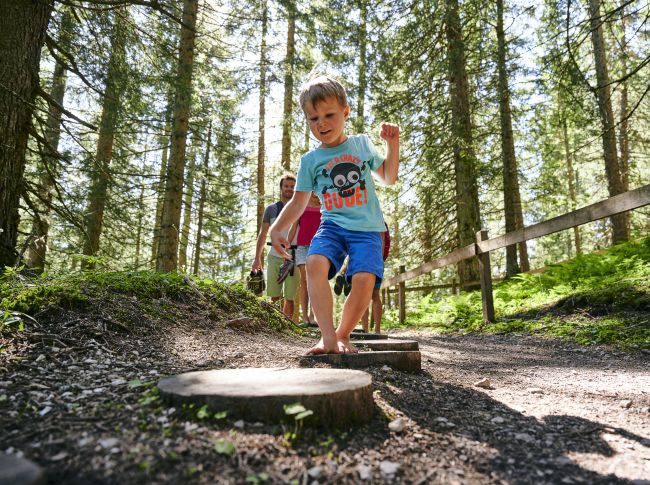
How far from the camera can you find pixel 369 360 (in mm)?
2773

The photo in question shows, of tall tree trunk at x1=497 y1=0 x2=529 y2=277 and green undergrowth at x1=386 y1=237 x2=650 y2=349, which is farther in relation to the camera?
tall tree trunk at x1=497 y1=0 x2=529 y2=277

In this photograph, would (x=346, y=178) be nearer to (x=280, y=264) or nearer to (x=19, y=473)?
(x=19, y=473)

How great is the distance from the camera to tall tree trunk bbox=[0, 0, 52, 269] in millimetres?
4258

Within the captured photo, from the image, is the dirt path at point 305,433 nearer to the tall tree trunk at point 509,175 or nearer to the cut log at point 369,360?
the cut log at point 369,360

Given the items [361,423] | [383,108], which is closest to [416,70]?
[383,108]

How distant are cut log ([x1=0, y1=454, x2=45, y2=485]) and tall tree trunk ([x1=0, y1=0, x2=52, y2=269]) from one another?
12.8 ft

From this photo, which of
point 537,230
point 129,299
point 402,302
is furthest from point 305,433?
point 402,302

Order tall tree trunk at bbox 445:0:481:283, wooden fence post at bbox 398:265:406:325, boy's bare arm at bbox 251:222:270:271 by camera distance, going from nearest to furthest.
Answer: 1. boy's bare arm at bbox 251:222:270:271
2. tall tree trunk at bbox 445:0:481:283
3. wooden fence post at bbox 398:265:406:325

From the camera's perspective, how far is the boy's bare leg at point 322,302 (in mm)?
2703

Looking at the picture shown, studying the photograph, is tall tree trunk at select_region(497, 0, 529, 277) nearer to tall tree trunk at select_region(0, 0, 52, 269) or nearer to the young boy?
the young boy

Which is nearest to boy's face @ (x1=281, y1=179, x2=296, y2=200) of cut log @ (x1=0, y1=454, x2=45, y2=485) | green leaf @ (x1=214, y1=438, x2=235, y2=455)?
green leaf @ (x1=214, y1=438, x2=235, y2=455)

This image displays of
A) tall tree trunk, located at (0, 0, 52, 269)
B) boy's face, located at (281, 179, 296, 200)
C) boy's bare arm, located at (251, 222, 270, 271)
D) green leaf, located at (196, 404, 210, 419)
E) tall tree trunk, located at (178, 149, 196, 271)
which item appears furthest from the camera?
tall tree trunk, located at (178, 149, 196, 271)

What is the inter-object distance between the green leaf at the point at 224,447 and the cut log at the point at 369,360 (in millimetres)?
1218

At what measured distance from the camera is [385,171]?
3.06 m
